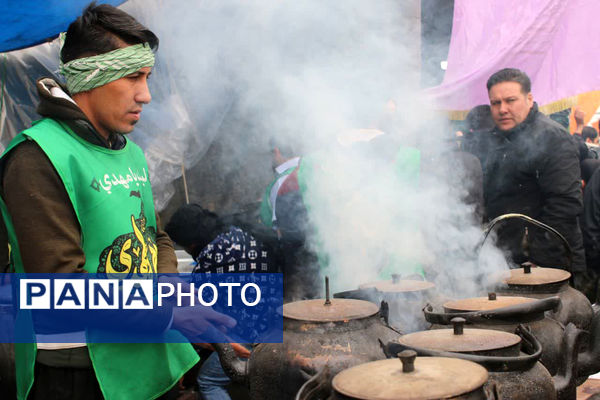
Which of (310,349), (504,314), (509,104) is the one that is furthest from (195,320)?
(509,104)

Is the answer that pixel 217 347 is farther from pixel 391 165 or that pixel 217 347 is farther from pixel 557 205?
pixel 557 205

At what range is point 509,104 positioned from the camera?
4.00 metres

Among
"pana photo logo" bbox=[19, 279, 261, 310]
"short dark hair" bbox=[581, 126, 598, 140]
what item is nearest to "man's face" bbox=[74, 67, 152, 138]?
"pana photo logo" bbox=[19, 279, 261, 310]

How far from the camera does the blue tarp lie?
3.46 meters

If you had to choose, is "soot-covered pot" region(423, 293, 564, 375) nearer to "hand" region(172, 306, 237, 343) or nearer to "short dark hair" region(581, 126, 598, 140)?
"hand" region(172, 306, 237, 343)

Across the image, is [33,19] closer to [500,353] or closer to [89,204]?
[89,204]

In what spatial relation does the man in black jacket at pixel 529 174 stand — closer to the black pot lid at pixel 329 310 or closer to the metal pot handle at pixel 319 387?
the black pot lid at pixel 329 310

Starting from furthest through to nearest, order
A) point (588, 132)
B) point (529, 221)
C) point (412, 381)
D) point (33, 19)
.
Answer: point (588, 132), point (33, 19), point (529, 221), point (412, 381)

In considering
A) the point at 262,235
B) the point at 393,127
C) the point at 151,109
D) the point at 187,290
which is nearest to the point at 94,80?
the point at 187,290

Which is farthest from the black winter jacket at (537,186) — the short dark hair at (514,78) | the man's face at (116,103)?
the man's face at (116,103)

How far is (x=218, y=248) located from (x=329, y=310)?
1542mm

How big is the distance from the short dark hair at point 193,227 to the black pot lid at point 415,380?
94.7 inches

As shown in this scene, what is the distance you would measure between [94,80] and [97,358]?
829mm

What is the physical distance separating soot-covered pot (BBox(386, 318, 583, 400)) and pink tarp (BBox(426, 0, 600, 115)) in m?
3.51
